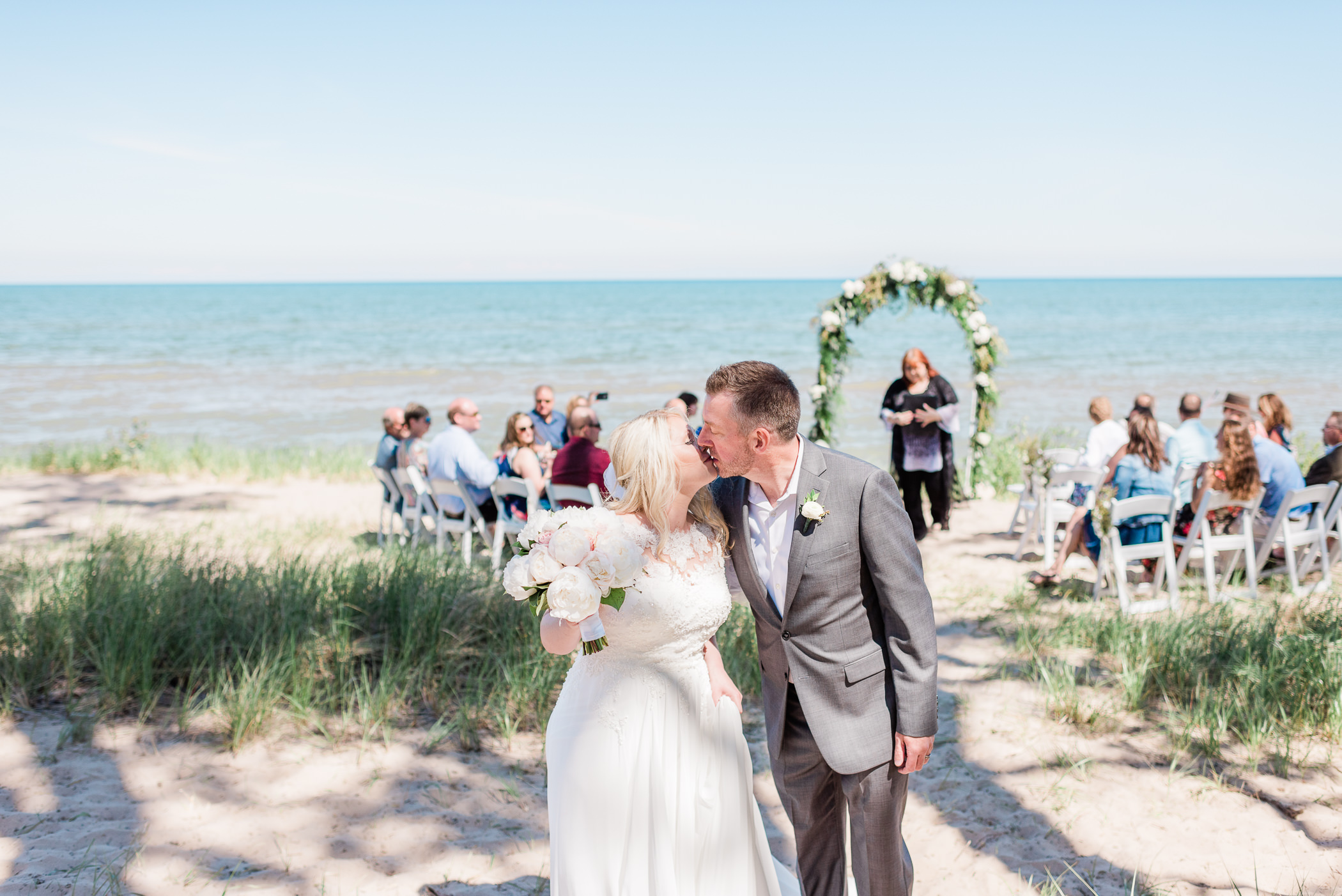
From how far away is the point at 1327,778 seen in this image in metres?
3.96

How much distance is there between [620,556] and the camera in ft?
7.83

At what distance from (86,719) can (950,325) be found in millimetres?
54236

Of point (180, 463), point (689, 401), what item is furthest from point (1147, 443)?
point (180, 463)

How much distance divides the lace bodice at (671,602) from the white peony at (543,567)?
0.98ft

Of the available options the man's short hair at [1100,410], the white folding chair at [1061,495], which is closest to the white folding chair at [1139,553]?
the white folding chair at [1061,495]

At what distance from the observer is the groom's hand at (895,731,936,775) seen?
2.53 meters

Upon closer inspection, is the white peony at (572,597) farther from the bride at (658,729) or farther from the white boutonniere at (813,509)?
the white boutonniere at (813,509)

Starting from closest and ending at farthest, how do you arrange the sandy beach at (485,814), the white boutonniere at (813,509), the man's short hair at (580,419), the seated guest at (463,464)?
the white boutonniere at (813,509) < the sandy beach at (485,814) < the man's short hair at (580,419) < the seated guest at (463,464)

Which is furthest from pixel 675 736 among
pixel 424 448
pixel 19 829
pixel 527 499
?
pixel 424 448

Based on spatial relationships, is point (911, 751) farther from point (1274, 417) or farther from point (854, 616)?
point (1274, 417)

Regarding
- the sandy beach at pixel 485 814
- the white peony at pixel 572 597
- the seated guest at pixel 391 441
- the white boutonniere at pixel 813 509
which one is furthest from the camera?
the seated guest at pixel 391 441

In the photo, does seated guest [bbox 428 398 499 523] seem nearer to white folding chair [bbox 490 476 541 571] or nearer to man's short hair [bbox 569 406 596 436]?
white folding chair [bbox 490 476 541 571]

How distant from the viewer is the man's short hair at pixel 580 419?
768 centimetres

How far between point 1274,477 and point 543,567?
7374 millimetres
